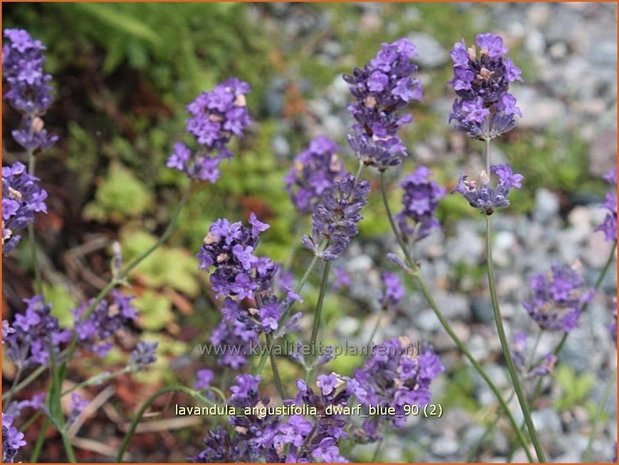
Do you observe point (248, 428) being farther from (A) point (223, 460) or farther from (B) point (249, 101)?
(B) point (249, 101)

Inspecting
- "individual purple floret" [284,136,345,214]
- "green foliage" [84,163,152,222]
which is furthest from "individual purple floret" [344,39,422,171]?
"green foliage" [84,163,152,222]

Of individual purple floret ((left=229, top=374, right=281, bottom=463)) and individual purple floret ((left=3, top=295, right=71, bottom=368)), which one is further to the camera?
individual purple floret ((left=3, top=295, right=71, bottom=368))

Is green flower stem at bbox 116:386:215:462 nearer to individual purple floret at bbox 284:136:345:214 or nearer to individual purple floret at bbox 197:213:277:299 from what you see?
individual purple floret at bbox 197:213:277:299

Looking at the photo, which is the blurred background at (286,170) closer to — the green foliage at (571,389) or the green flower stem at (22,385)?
the green foliage at (571,389)

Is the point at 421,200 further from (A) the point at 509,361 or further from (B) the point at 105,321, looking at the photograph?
(B) the point at 105,321

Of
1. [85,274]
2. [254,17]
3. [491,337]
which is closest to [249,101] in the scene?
[254,17]

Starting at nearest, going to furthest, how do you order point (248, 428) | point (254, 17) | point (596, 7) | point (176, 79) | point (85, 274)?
point (248, 428) → point (85, 274) → point (176, 79) → point (254, 17) → point (596, 7)
